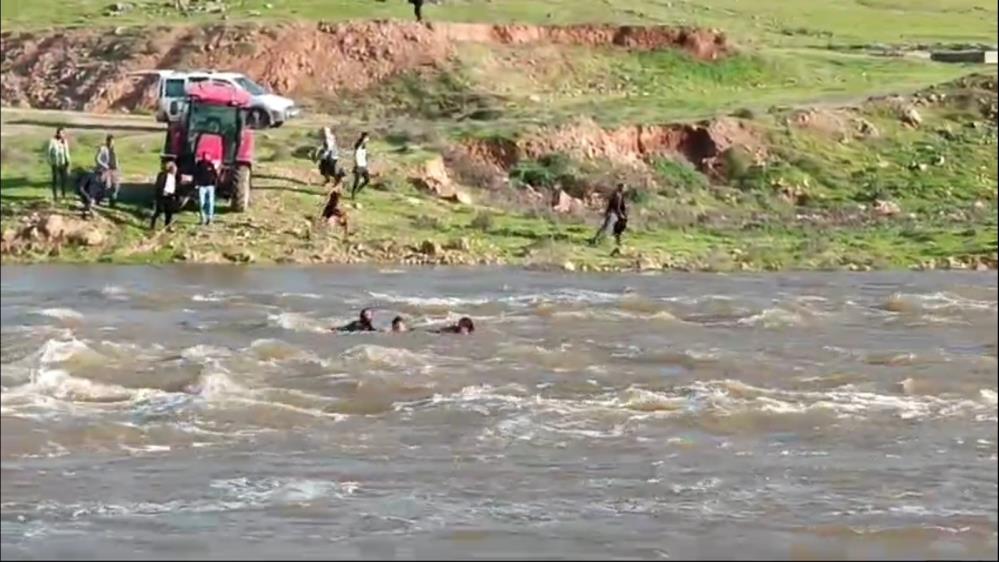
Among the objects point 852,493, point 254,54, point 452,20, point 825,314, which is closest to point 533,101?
point 452,20

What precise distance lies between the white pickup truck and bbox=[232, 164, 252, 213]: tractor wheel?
6.03 meters

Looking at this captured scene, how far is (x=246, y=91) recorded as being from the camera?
32.7 metres

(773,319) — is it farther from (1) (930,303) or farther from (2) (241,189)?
(2) (241,189)

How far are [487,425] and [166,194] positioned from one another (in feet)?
40.4

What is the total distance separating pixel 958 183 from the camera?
1336 inches

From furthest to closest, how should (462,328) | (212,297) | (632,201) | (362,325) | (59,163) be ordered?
(632,201) → (59,163) → (212,297) → (462,328) → (362,325)

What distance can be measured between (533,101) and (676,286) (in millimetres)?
13662

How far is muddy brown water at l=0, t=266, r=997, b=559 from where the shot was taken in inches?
371

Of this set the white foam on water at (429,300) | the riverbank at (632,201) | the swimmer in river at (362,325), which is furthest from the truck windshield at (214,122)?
the swimmer in river at (362,325)

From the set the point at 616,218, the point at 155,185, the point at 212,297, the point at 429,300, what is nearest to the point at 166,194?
the point at 155,185

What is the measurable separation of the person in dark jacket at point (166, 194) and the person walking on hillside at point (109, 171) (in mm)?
679

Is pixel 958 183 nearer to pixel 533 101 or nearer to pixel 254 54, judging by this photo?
pixel 533 101

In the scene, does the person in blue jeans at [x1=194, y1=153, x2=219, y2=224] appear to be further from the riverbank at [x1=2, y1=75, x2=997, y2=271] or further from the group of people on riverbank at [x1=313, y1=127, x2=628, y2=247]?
the group of people on riverbank at [x1=313, y1=127, x2=628, y2=247]

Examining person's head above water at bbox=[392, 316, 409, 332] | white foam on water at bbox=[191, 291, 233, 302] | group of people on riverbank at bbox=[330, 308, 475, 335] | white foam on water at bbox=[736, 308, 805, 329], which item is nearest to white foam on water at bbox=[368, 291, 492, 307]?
white foam on water at bbox=[191, 291, 233, 302]
